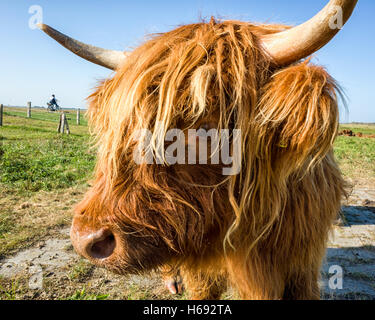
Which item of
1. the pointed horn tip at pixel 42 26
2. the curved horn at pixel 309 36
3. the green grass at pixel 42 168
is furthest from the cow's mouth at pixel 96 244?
the green grass at pixel 42 168

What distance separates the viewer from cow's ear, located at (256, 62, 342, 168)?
1.19 meters

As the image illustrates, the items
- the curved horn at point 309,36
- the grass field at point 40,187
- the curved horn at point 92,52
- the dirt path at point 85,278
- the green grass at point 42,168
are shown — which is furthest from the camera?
the green grass at point 42,168

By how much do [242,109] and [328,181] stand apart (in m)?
1.02

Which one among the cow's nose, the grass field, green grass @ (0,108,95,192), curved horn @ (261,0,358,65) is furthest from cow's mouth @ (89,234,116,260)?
green grass @ (0,108,95,192)

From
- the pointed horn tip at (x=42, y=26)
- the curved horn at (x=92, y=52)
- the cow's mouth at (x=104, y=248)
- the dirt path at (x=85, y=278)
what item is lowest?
the dirt path at (x=85, y=278)

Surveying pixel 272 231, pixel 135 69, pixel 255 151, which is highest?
pixel 135 69

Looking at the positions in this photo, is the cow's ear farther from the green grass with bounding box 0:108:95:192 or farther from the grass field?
the green grass with bounding box 0:108:95:192

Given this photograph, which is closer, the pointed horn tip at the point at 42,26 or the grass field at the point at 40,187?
the pointed horn tip at the point at 42,26

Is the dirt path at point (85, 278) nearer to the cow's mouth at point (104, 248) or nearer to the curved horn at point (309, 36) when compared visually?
the cow's mouth at point (104, 248)

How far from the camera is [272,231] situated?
1.69m

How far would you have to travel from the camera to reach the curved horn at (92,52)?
1934 mm
